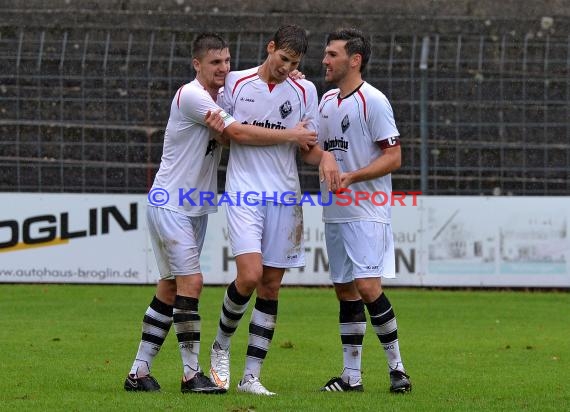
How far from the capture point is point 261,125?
7.93m

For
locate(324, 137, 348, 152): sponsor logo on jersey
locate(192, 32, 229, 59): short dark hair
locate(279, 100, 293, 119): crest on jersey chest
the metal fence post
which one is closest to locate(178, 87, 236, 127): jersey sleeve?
locate(192, 32, 229, 59): short dark hair

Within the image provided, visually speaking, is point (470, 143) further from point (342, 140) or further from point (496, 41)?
point (342, 140)

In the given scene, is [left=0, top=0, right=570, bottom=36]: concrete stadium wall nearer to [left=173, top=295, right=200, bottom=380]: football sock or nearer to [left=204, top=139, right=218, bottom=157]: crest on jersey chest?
[left=204, top=139, right=218, bottom=157]: crest on jersey chest

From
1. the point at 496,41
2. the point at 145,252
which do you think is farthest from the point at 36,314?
the point at 496,41

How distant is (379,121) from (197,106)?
112 centimetres

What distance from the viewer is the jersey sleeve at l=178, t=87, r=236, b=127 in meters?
7.78

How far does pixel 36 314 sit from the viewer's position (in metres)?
13.6

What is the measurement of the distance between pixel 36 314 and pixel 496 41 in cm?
764

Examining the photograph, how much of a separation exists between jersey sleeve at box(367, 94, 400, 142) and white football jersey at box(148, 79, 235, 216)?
978 millimetres

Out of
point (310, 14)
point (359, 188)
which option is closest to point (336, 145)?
point (359, 188)

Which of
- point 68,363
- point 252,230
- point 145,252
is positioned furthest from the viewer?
point 145,252

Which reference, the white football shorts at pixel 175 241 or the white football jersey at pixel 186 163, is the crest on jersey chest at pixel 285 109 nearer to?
the white football jersey at pixel 186 163

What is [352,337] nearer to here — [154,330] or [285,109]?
[154,330]

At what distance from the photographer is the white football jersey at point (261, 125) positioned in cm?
793
